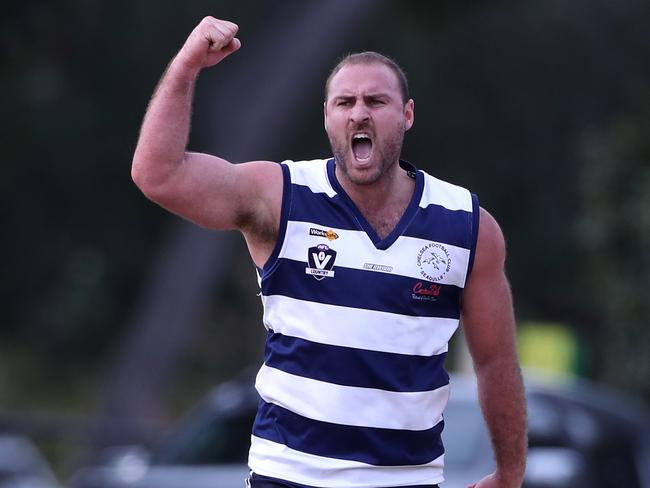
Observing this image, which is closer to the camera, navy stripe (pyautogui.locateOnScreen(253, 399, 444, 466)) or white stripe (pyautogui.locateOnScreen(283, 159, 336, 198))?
navy stripe (pyautogui.locateOnScreen(253, 399, 444, 466))

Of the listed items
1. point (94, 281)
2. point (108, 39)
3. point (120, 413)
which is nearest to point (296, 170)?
point (120, 413)

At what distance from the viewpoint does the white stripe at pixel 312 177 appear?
458cm

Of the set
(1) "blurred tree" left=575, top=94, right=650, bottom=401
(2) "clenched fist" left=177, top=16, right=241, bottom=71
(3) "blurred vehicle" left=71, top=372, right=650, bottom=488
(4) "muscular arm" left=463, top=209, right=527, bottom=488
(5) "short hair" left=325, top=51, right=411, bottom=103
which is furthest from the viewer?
(1) "blurred tree" left=575, top=94, right=650, bottom=401

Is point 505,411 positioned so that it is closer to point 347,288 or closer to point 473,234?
point 473,234

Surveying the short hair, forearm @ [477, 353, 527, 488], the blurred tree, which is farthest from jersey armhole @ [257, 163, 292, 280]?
the blurred tree

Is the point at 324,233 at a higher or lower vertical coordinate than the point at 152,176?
lower

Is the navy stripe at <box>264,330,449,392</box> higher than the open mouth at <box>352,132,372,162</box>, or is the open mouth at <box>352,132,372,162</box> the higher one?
the open mouth at <box>352,132,372,162</box>

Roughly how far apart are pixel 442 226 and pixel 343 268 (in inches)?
15.3

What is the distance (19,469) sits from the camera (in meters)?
14.2

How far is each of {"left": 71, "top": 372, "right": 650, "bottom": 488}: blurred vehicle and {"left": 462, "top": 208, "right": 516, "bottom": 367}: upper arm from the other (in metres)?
4.25

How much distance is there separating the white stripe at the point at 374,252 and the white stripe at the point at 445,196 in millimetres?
170

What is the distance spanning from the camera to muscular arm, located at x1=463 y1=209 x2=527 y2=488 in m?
4.77

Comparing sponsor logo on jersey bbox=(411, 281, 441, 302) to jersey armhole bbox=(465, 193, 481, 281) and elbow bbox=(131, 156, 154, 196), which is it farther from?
elbow bbox=(131, 156, 154, 196)

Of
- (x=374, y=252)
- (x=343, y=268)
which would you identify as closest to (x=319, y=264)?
(x=343, y=268)
